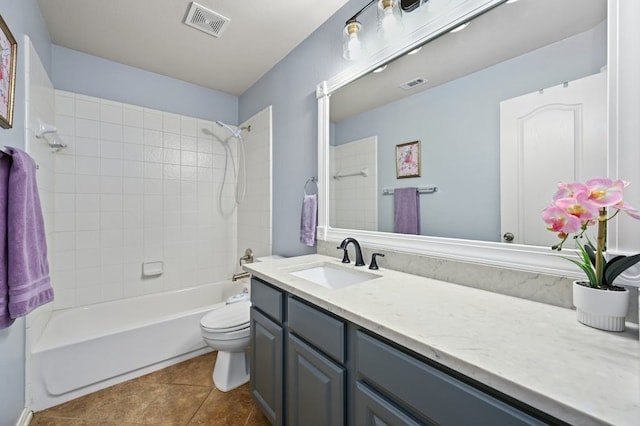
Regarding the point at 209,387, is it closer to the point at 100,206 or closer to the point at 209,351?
the point at 209,351

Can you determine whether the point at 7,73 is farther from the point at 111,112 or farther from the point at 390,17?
the point at 390,17

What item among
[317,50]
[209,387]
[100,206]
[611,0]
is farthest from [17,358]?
[611,0]

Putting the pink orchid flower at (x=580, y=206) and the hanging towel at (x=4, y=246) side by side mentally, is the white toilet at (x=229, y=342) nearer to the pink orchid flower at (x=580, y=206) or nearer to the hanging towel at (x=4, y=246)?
the hanging towel at (x=4, y=246)

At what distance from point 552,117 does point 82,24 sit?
280cm

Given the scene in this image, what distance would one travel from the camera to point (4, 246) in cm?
110

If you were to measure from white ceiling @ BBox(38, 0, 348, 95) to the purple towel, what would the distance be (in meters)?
1.25

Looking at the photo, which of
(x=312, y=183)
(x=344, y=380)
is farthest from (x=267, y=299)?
(x=312, y=183)

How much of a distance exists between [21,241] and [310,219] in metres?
1.39

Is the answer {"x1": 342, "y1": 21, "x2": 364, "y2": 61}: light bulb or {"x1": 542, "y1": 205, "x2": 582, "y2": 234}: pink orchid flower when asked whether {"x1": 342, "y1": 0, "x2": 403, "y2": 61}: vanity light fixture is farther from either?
{"x1": 542, "y1": 205, "x2": 582, "y2": 234}: pink orchid flower

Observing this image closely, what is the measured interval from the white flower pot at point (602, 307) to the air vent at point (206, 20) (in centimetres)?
231

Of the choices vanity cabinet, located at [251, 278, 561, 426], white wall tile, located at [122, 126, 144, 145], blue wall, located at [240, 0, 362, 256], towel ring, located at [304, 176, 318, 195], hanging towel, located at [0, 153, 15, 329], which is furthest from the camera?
white wall tile, located at [122, 126, 144, 145]

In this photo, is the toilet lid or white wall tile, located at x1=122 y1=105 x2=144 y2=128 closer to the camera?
the toilet lid

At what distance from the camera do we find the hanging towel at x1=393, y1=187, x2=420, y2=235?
1.30m

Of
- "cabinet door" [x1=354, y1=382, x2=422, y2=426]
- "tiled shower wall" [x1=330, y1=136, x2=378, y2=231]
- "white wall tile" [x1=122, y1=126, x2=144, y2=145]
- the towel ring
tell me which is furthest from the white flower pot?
"white wall tile" [x1=122, y1=126, x2=144, y2=145]
